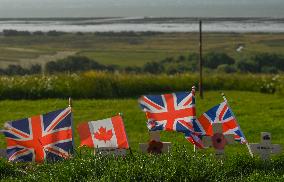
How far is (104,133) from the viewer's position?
33.5ft

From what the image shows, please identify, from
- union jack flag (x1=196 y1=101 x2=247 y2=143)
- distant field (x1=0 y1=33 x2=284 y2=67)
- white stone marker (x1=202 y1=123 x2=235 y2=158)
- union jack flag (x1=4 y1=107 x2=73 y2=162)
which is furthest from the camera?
distant field (x1=0 y1=33 x2=284 y2=67)

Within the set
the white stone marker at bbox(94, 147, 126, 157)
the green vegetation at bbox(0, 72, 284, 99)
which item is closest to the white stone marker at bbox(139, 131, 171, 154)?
the white stone marker at bbox(94, 147, 126, 157)

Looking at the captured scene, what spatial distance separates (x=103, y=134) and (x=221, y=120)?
2024mm

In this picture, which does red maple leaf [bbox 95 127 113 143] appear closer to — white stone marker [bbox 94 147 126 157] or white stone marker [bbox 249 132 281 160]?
white stone marker [bbox 94 147 126 157]

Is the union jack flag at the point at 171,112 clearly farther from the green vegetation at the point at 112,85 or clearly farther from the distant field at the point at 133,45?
the distant field at the point at 133,45

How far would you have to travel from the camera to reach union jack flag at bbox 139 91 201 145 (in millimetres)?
10461

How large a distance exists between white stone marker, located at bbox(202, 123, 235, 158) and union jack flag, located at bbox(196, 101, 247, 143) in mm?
125

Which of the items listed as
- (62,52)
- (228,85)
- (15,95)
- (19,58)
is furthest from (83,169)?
(62,52)

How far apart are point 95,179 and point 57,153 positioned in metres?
1.37

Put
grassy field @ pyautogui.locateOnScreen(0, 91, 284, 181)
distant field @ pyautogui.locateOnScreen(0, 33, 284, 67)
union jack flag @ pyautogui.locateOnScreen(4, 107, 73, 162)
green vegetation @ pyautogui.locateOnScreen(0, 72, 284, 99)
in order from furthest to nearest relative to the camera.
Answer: distant field @ pyautogui.locateOnScreen(0, 33, 284, 67) < green vegetation @ pyautogui.locateOnScreen(0, 72, 284, 99) < union jack flag @ pyautogui.locateOnScreen(4, 107, 73, 162) < grassy field @ pyautogui.locateOnScreen(0, 91, 284, 181)

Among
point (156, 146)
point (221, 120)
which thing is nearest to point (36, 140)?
point (156, 146)

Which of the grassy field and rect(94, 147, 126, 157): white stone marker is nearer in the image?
the grassy field

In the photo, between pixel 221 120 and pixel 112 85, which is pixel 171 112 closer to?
pixel 221 120

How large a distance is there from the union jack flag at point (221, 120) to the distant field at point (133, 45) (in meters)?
36.4
